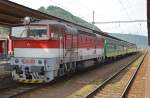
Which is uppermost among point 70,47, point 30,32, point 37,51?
point 30,32

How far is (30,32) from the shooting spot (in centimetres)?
1584

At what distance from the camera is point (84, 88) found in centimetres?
1547

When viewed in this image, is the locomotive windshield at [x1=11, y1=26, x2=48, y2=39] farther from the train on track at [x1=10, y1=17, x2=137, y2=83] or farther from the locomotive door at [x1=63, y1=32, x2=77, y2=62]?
the locomotive door at [x1=63, y1=32, x2=77, y2=62]

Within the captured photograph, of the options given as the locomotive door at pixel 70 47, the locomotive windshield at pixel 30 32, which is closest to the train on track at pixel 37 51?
the locomotive windshield at pixel 30 32

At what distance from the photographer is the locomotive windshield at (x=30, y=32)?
51.2 ft

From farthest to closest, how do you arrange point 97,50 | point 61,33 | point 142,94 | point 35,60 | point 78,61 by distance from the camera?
point 97,50
point 78,61
point 61,33
point 35,60
point 142,94

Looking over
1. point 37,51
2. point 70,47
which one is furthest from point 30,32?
point 70,47

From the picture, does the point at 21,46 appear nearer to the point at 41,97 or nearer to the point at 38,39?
the point at 38,39

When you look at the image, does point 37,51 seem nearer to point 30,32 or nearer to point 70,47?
point 30,32

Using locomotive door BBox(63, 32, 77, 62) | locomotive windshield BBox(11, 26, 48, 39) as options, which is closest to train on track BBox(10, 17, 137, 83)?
Answer: locomotive windshield BBox(11, 26, 48, 39)

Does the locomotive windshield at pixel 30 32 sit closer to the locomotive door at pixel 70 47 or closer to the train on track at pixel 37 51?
the train on track at pixel 37 51

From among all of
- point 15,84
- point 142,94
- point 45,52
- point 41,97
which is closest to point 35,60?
point 45,52

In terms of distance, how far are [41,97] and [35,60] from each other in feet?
9.31

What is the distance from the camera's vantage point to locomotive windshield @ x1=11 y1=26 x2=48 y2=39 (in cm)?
1562
